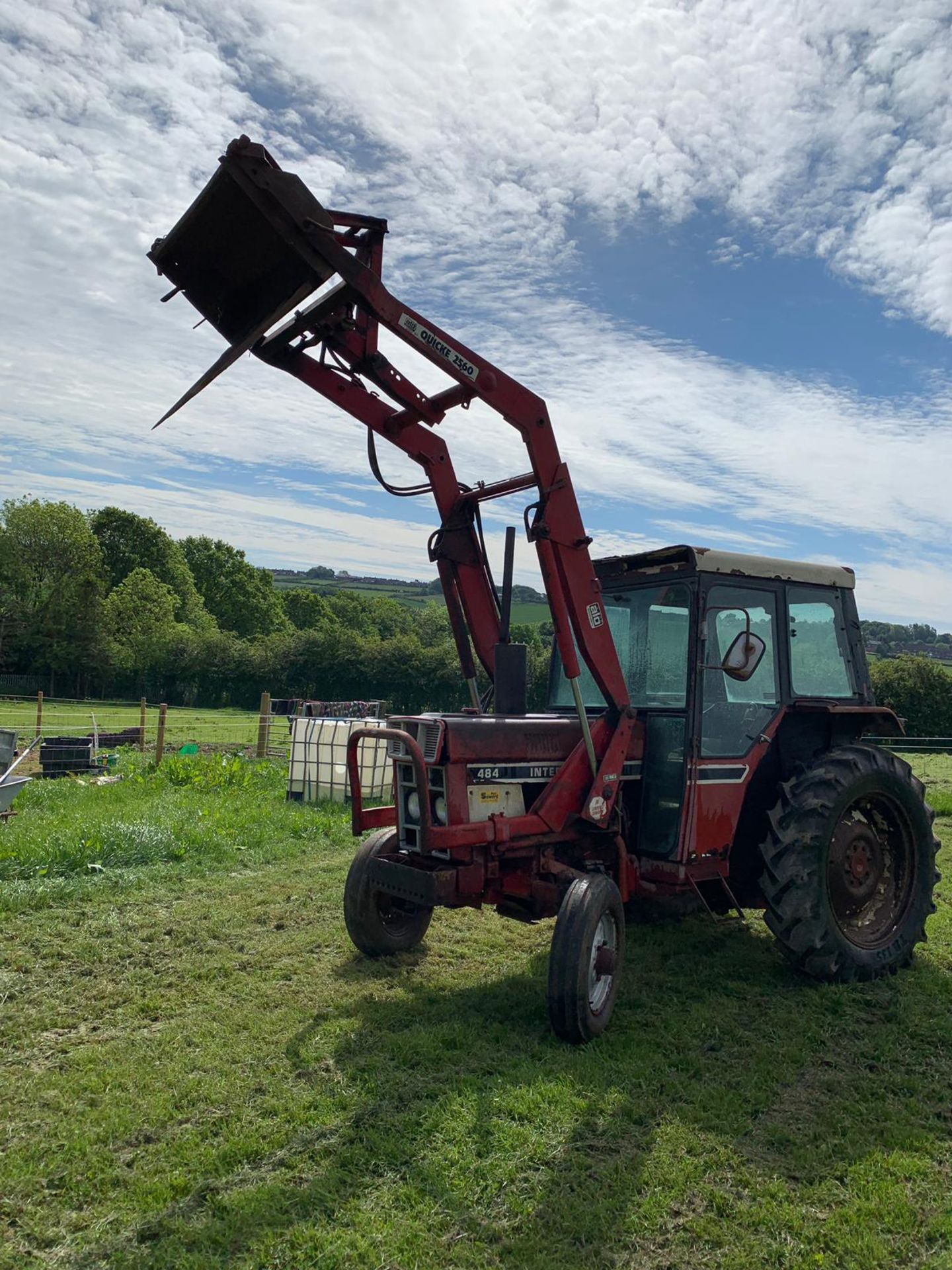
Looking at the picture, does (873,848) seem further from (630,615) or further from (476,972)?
(476,972)

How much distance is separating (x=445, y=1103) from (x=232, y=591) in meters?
62.9

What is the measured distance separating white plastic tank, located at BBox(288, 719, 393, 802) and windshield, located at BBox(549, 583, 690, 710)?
5.77 meters

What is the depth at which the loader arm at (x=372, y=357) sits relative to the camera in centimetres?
429

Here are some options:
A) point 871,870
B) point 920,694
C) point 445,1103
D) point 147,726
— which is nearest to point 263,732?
point 871,870

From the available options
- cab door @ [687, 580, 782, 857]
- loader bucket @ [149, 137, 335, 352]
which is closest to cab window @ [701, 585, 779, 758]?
cab door @ [687, 580, 782, 857]

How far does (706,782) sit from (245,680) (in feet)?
134

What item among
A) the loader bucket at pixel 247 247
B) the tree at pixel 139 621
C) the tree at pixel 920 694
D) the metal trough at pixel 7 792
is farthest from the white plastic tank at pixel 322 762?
the tree at pixel 139 621

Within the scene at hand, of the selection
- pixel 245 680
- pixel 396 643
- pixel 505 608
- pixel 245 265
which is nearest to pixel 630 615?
pixel 505 608

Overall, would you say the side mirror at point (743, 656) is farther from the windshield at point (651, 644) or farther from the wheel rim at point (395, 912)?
the wheel rim at point (395, 912)

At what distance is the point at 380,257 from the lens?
4621 mm

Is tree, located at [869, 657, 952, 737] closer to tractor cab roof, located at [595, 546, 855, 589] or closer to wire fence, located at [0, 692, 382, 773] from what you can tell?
wire fence, located at [0, 692, 382, 773]

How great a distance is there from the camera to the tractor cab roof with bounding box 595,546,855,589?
5543 mm

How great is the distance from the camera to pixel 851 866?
5.63 metres

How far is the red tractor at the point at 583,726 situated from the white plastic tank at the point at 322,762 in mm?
5659
